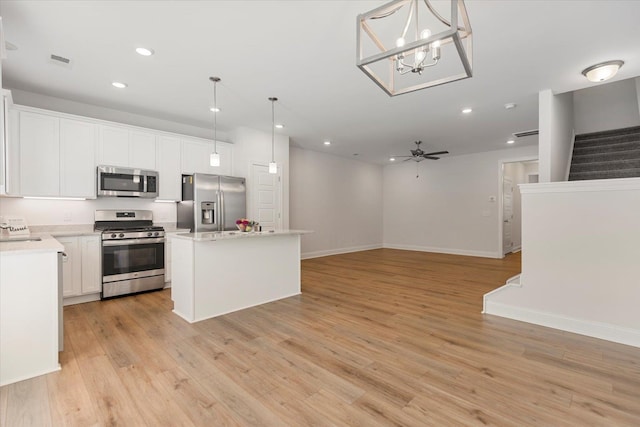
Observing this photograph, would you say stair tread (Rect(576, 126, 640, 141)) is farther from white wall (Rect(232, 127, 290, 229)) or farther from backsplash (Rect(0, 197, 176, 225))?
backsplash (Rect(0, 197, 176, 225))

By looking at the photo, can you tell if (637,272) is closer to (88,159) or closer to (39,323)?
(39,323)

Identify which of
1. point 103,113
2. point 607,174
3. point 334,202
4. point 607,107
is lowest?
point 334,202

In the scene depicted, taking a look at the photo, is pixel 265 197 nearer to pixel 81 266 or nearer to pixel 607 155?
pixel 81 266

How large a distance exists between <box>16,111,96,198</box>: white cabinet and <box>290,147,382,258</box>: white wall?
407cm

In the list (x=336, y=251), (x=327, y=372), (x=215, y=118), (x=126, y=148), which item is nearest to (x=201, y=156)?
(x=215, y=118)

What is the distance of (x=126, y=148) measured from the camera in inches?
174

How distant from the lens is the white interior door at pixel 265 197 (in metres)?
5.78

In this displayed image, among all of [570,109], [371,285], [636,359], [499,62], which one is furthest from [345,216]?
[636,359]

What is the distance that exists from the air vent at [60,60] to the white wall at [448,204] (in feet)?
26.9

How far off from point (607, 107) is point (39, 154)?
9399 mm

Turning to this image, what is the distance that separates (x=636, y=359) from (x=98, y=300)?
595 cm

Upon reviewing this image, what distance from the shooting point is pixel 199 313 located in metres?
3.34

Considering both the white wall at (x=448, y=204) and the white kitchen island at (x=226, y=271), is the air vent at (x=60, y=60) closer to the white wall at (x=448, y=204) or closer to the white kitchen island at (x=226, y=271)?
the white kitchen island at (x=226, y=271)

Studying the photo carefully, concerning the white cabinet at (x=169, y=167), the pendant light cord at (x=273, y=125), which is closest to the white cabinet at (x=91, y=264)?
the white cabinet at (x=169, y=167)
